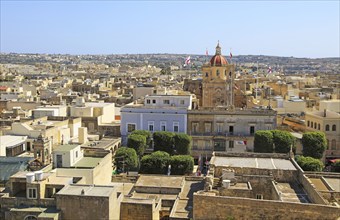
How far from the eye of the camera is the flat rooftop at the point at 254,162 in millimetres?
30047

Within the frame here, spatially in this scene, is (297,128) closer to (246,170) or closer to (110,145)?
(110,145)

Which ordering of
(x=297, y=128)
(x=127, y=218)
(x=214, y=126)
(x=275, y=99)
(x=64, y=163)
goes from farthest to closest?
(x=275, y=99)
(x=297, y=128)
(x=214, y=126)
(x=64, y=163)
(x=127, y=218)

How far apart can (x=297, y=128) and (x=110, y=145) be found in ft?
83.8

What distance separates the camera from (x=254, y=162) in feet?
103

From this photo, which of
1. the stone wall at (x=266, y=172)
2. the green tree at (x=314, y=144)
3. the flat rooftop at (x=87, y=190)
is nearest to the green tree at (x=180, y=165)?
the stone wall at (x=266, y=172)

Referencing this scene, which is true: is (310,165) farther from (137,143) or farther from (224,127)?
(137,143)

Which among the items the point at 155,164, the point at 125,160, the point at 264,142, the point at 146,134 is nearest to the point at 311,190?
the point at 155,164

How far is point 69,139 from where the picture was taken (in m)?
44.9

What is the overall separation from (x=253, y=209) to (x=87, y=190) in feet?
28.1

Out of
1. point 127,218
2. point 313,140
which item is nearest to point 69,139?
point 127,218

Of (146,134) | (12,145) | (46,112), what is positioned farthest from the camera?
(46,112)

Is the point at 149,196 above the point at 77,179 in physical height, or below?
below

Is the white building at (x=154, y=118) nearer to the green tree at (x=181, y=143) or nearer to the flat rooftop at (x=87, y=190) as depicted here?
the green tree at (x=181, y=143)

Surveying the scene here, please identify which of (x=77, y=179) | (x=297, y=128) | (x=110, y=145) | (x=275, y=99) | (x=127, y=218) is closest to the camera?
(x=127, y=218)
